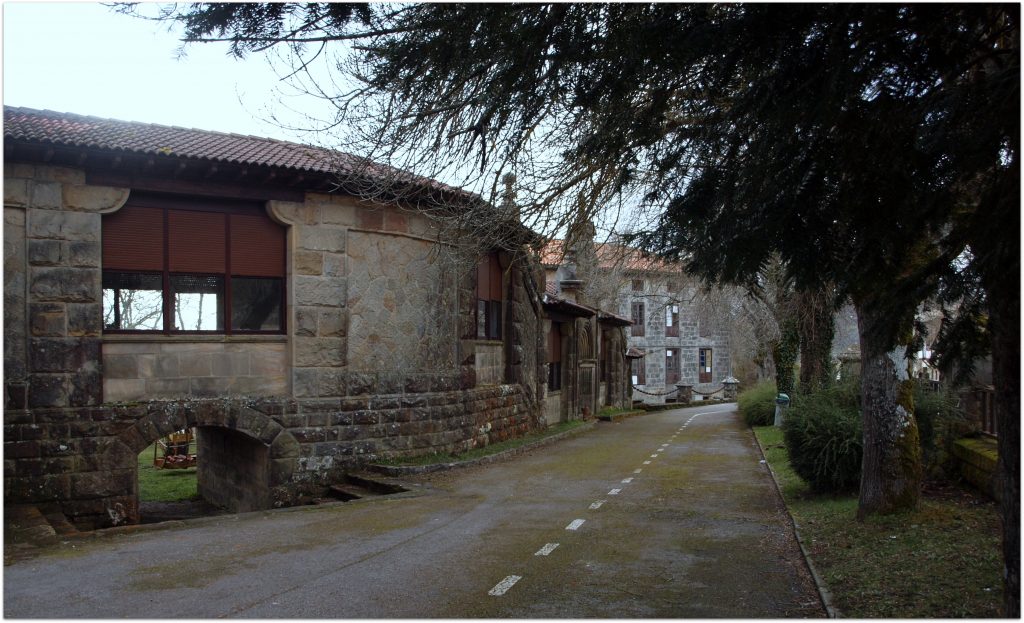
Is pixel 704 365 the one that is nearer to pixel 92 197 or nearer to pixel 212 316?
pixel 212 316

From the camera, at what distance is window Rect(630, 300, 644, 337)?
55969 mm

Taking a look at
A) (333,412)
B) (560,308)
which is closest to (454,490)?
(333,412)

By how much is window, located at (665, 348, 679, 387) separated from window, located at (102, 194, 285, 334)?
46.0m

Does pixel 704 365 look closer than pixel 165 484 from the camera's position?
No

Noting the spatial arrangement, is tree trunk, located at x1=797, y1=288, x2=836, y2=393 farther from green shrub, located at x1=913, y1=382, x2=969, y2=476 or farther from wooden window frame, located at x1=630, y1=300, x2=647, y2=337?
wooden window frame, located at x1=630, y1=300, x2=647, y2=337

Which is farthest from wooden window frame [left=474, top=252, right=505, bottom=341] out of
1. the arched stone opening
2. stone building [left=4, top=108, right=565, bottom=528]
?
the arched stone opening

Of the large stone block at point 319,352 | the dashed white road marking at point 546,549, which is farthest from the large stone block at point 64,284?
the dashed white road marking at point 546,549

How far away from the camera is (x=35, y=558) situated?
809 centimetres

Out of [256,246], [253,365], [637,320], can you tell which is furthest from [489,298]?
[637,320]

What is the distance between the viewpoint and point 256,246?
42.4 feet

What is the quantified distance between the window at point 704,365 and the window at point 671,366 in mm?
1727

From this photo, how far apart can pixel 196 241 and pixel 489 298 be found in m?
6.90

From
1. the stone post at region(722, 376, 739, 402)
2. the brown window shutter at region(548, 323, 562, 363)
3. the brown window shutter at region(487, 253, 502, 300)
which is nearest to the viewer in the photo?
the brown window shutter at region(487, 253, 502, 300)

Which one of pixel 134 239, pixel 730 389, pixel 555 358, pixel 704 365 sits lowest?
pixel 730 389
